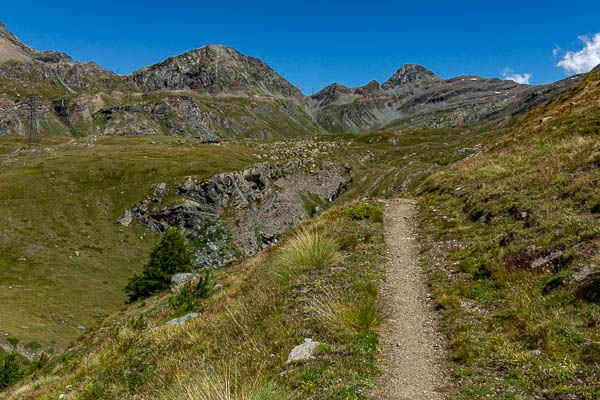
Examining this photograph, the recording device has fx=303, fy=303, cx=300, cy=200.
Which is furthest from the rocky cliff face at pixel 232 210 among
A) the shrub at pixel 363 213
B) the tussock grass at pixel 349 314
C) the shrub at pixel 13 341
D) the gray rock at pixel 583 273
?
the gray rock at pixel 583 273

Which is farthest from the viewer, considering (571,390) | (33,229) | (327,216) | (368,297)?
(33,229)

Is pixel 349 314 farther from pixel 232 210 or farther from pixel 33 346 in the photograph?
pixel 232 210

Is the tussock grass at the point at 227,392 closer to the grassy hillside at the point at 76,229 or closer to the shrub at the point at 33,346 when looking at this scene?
→ the shrub at the point at 33,346

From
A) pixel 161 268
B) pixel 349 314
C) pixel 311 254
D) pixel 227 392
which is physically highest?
pixel 311 254

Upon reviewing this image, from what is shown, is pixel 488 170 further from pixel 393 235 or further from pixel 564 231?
pixel 564 231

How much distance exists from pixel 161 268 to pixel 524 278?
42570 millimetres

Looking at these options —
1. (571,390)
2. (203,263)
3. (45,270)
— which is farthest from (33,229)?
(571,390)

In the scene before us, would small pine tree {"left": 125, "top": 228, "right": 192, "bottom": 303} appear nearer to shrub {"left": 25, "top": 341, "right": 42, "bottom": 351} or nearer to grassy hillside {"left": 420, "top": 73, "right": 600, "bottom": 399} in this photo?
shrub {"left": 25, "top": 341, "right": 42, "bottom": 351}

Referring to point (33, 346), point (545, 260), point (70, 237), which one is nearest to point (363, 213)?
point (545, 260)

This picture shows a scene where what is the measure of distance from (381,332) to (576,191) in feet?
31.2

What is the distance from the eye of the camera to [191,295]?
14.4m

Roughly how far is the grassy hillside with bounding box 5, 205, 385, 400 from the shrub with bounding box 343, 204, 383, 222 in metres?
5.39

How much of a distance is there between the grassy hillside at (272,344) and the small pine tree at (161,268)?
29.7 metres

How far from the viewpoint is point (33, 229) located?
231ft
